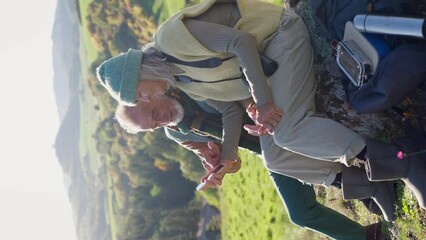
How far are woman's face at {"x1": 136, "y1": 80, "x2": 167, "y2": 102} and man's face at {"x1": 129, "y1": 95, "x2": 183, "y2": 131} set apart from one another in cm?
21

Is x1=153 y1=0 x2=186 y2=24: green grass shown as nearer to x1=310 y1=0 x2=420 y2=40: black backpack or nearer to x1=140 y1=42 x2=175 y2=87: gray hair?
x1=140 y1=42 x2=175 y2=87: gray hair

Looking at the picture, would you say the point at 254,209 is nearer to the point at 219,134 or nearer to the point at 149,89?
the point at 219,134

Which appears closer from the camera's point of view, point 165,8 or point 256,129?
point 256,129

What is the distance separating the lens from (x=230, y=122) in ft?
15.9

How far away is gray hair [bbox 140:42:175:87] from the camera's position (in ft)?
14.4

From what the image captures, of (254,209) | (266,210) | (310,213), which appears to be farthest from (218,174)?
(254,209)

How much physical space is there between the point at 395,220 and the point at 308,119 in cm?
146

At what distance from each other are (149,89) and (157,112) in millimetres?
433

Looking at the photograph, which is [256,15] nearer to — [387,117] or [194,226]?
[387,117]

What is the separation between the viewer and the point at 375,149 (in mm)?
3951

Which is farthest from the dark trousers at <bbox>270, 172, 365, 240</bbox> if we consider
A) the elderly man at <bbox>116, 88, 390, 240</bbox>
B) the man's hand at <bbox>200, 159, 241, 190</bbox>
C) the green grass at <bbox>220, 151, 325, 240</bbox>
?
the green grass at <bbox>220, 151, 325, 240</bbox>

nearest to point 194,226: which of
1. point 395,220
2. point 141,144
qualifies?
point 141,144

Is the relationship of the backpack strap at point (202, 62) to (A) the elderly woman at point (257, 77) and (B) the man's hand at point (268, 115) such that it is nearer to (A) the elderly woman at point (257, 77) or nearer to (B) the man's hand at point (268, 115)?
(A) the elderly woman at point (257, 77)

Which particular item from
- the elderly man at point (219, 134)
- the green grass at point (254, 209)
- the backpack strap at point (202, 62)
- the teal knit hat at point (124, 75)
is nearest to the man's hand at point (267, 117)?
the backpack strap at point (202, 62)
